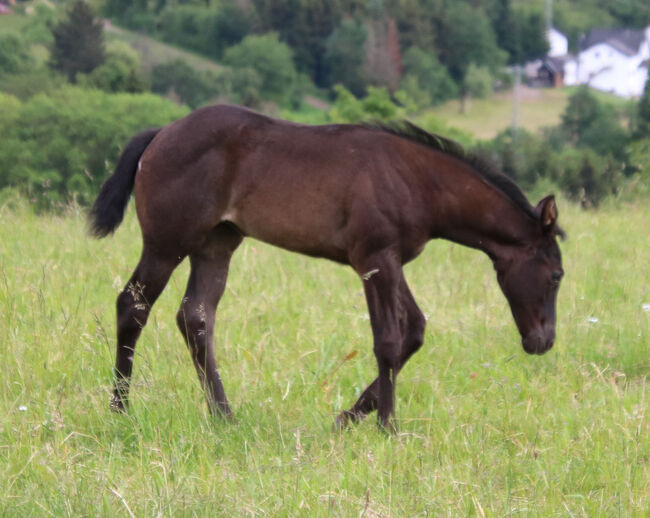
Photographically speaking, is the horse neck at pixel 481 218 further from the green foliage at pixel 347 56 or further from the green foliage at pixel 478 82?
the green foliage at pixel 478 82

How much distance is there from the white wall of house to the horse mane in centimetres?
10605

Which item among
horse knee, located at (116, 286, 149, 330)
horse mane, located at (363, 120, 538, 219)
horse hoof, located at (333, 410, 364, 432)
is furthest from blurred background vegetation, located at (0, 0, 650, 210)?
horse hoof, located at (333, 410, 364, 432)

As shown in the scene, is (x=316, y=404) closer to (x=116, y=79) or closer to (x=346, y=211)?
(x=346, y=211)

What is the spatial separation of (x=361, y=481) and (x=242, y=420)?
859 millimetres

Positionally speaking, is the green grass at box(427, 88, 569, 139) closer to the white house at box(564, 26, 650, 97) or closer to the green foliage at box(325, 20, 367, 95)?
the white house at box(564, 26, 650, 97)

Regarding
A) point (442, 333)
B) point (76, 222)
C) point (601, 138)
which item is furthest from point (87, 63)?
point (442, 333)

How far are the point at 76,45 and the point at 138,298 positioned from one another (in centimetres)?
5594

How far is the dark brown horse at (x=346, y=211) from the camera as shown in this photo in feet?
13.5

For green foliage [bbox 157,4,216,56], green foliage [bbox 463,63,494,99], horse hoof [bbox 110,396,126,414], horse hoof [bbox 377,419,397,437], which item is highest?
horse hoof [bbox 110,396,126,414]

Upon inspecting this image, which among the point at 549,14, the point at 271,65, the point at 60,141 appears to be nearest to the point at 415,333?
the point at 60,141

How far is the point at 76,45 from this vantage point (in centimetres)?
5644

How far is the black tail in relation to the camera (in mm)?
4508

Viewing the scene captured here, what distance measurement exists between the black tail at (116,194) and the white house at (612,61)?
92952 millimetres

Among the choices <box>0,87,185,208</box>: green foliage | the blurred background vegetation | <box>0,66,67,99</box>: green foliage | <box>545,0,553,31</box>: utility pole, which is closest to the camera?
<box>0,87,185,208</box>: green foliage
